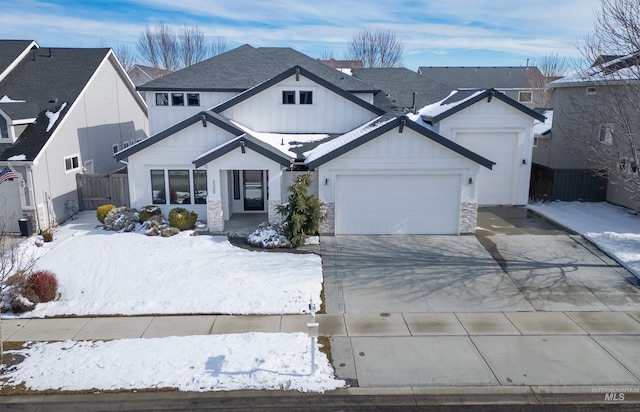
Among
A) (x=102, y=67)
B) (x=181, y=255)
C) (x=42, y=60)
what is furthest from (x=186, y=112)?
(x=181, y=255)

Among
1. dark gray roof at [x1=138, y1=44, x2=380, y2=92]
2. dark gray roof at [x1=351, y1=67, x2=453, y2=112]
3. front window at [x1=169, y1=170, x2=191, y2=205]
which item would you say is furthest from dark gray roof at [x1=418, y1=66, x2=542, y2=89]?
front window at [x1=169, y1=170, x2=191, y2=205]

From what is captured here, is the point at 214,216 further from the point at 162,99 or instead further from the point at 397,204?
the point at 162,99

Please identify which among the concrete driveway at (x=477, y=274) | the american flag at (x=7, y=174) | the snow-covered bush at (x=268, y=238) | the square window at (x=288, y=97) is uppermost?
the square window at (x=288, y=97)

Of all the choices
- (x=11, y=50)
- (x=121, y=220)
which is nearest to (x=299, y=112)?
(x=121, y=220)

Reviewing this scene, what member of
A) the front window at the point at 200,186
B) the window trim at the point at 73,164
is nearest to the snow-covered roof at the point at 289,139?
the front window at the point at 200,186

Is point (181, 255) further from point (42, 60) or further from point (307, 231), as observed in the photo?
point (42, 60)

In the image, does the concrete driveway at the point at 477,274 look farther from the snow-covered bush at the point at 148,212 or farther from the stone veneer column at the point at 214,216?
the snow-covered bush at the point at 148,212

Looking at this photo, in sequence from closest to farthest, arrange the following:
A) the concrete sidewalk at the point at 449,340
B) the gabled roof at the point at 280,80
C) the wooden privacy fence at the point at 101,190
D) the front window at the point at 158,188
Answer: the concrete sidewalk at the point at 449,340
the front window at the point at 158,188
the gabled roof at the point at 280,80
the wooden privacy fence at the point at 101,190

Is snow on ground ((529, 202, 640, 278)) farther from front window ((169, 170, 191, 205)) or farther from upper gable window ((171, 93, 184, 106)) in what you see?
upper gable window ((171, 93, 184, 106))
